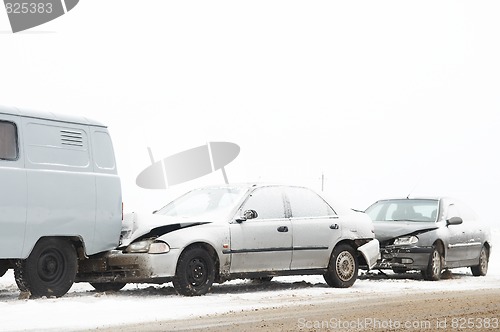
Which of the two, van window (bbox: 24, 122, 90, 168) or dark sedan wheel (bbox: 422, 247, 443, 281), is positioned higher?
van window (bbox: 24, 122, 90, 168)

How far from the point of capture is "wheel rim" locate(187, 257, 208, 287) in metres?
13.3

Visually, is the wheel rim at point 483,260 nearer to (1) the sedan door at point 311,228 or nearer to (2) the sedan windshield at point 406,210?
(2) the sedan windshield at point 406,210

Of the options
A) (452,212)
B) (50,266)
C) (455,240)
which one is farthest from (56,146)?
(452,212)

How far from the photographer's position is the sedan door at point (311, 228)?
14680mm

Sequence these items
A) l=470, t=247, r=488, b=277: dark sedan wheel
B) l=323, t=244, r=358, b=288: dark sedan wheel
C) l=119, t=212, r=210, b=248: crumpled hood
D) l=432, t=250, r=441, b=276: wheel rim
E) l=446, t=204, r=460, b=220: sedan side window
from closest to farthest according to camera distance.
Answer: l=119, t=212, r=210, b=248: crumpled hood
l=323, t=244, r=358, b=288: dark sedan wheel
l=432, t=250, r=441, b=276: wheel rim
l=446, t=204, r=460, b=220: sedan side window
l=470, t=247, r=488, b=277: dark sedan wheel

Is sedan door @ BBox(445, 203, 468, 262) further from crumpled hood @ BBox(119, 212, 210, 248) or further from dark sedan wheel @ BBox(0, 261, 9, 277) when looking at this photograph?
dark sedan wheel @ BBox(0, 261, 9, 277)

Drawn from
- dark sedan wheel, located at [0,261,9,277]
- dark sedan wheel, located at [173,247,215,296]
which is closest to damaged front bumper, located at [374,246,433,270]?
dark sedan wheel, located at [173,247,215,296]

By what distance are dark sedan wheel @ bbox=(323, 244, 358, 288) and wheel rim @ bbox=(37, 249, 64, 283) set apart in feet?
14.2

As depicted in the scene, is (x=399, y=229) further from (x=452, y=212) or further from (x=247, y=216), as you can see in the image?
(x=247, y=216)

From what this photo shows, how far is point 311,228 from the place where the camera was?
48.8 ft

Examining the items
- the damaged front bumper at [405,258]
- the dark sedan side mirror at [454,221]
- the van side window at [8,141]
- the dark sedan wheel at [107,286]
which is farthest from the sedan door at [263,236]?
the dark sedan side mirror at [454,221]

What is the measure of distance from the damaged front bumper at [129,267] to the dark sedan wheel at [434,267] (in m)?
6.06

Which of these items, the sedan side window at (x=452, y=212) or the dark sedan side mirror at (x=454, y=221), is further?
the sedan side window at (x=452, y=212)

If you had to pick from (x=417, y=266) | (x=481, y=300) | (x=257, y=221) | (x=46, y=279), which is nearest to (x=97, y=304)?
(x=46, y=279)
